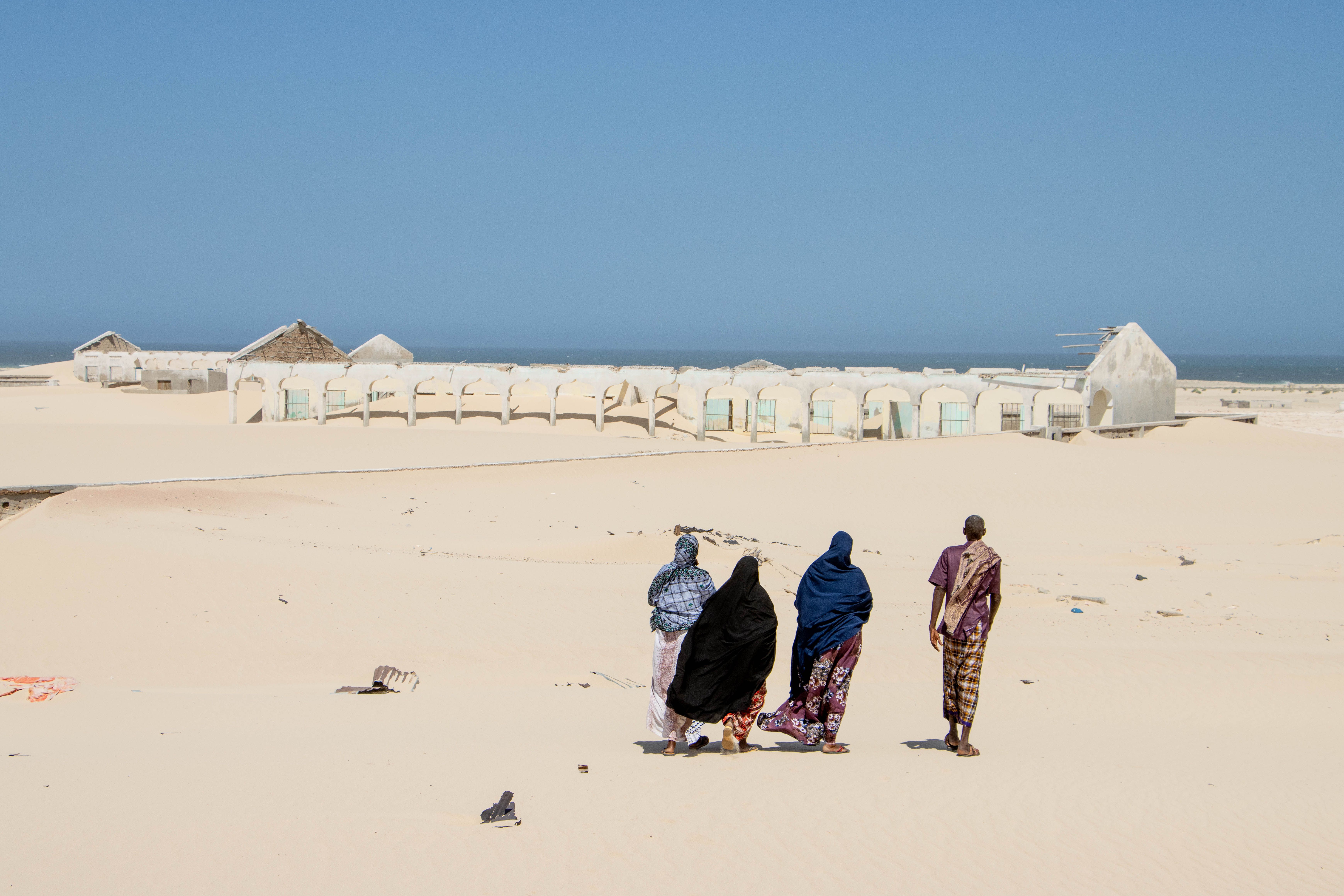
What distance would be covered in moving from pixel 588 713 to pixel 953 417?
86.2 feet

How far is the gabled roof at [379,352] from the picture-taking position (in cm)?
4662

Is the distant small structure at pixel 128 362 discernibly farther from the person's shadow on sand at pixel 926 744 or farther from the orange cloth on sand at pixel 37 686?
the person's shadow on sand at pixel 926 744

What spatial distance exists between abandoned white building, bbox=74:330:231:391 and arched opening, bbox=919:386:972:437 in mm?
34555

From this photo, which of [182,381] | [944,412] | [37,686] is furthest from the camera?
[182,381]

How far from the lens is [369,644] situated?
32.9ft

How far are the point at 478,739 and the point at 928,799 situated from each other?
9.96 ft

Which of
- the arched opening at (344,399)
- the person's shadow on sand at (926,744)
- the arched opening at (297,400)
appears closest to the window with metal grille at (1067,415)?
the arched opening at (344,399)

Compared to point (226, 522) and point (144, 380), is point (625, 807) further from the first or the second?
point (144, 380)

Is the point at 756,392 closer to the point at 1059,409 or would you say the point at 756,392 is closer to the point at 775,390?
the point at 775,390

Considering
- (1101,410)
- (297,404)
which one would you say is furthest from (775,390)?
(297,404)

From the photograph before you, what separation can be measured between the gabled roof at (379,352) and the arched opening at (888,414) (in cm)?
2137

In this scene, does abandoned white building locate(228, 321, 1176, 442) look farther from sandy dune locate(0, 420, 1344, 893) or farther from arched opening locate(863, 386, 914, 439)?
sandy dune locate(0, 420, 1344, 893)

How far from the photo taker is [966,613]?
6262 mm

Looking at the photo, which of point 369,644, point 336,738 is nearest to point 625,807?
point 336,738
